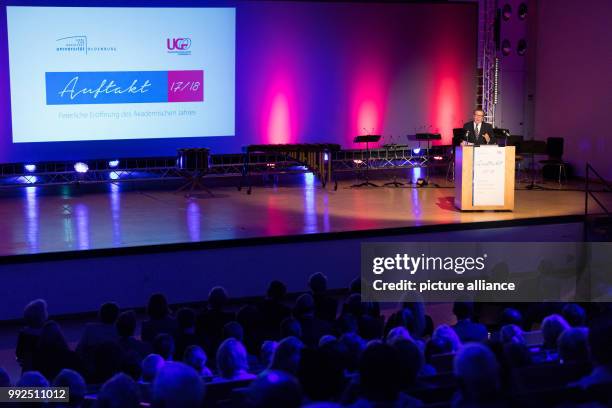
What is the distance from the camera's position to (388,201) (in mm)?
12234

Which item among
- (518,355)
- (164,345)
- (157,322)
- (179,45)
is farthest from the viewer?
(179,45)

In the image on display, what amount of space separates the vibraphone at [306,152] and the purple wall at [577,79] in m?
4.45

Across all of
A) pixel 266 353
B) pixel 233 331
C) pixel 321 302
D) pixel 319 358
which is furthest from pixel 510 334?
pixel 319 358

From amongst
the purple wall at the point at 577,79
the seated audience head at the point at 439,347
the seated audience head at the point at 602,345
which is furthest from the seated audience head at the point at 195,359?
the purple wall at the point at 577,79

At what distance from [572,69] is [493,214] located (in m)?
5.59

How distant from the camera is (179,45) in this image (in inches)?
540

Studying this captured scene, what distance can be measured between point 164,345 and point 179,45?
29.8 ft

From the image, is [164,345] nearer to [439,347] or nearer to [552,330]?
[439,347]

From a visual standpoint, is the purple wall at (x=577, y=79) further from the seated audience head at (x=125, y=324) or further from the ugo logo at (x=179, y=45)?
the seated audience head at (x=125, y=324)

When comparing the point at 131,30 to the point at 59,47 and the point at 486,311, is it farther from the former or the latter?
the point at 486,311

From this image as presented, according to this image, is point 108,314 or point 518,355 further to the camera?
point 108,314

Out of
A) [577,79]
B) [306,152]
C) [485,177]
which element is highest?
[577,79]

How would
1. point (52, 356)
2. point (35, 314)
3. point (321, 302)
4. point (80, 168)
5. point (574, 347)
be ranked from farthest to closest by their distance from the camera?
point (80, 168)
point (321, 302)
point (35, 314)
point (52, 356)
point (574, 347)

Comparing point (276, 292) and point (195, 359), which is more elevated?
point (276, 292)
